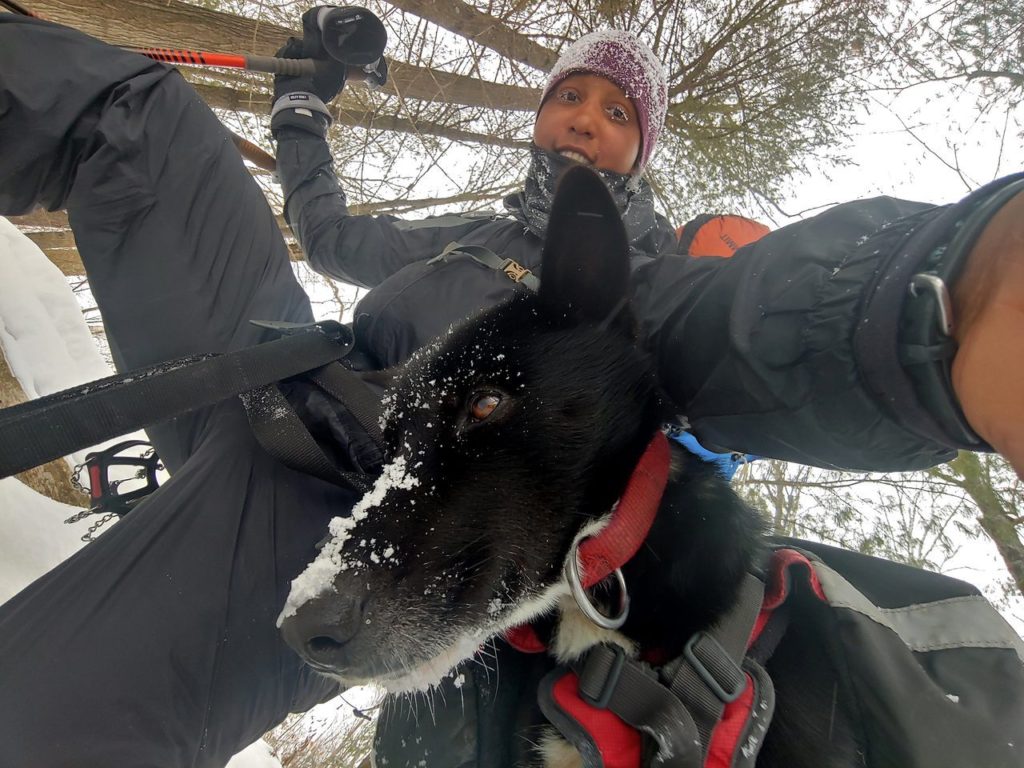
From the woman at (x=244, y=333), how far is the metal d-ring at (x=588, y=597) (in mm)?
436

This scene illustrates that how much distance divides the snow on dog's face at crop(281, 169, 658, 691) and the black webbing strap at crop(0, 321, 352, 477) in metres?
0.42

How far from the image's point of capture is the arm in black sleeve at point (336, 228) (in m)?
2.40

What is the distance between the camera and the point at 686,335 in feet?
4.50

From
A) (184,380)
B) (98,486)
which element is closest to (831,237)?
(184,380)

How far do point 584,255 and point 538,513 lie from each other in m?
0.65

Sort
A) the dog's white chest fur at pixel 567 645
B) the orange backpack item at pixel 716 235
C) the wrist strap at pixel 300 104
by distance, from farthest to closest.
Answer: the wrist strap at pixel 300 104, the orange backpack item at pixel 716 235, the dog's white chest fur at pixel 567 645

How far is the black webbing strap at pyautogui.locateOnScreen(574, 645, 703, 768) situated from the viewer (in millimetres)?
1104

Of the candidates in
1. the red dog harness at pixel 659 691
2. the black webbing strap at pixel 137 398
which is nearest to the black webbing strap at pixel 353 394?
the black webbing strap at pixel 137 398

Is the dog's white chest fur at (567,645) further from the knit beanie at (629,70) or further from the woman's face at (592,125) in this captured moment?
the knit beanie at (629,70)

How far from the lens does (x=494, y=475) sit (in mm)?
1248

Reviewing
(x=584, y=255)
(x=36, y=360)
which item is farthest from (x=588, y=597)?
(x=36, y=360)

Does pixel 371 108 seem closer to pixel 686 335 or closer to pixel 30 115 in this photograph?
pixel 30 115

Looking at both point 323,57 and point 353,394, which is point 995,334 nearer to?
point 353,394

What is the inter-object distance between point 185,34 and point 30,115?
231 centimetres
